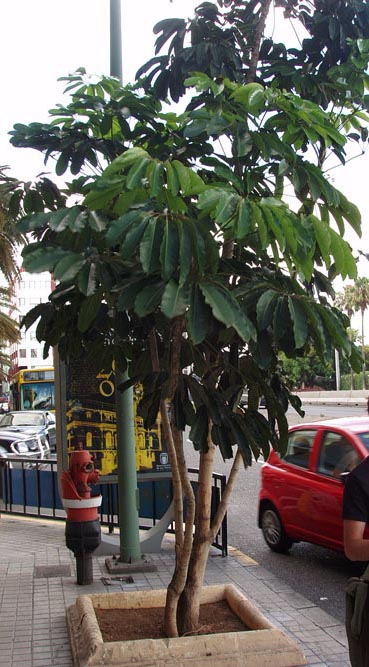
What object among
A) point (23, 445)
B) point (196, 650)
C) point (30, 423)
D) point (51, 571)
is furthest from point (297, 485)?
point (30, 423)

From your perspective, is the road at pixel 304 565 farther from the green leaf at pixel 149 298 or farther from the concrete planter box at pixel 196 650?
the green leaf at pixel 149 298

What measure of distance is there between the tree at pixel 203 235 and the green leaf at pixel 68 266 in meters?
0.01

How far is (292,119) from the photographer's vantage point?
4320mm

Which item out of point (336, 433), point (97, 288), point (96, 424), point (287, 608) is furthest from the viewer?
point (96, 424)

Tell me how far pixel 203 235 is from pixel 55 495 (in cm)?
793

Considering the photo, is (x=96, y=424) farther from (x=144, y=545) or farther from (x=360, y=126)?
(x=360, y=126)

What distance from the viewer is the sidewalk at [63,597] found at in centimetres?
528

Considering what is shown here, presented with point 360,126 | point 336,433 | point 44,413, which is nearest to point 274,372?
point 360,126

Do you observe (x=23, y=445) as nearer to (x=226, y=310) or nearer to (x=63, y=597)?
(x=63, y=597)

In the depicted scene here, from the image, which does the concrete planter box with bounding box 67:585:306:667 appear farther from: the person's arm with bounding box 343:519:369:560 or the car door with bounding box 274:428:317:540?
the car door with bounding box 274:428:317:540

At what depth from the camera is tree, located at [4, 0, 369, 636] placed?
3.59 meters

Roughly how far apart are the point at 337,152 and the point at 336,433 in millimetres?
3998

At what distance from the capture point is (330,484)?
782 cm

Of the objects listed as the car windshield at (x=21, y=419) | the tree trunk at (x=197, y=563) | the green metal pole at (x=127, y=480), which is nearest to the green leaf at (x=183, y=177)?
the tree trunk at (x=197, y=563)
